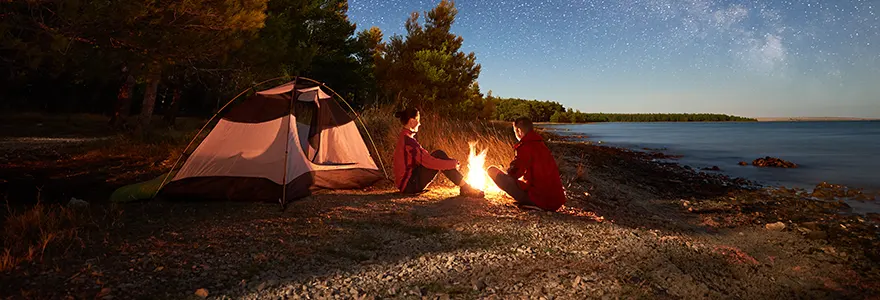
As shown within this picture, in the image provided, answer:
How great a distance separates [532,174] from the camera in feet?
19.6

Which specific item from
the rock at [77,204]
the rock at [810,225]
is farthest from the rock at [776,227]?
the rock at [77,204]

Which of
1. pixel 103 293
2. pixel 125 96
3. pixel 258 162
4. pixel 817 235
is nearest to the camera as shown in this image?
pixel 103 293

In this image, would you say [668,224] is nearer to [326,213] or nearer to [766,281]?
[766,281]

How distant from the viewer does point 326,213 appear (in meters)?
5.91

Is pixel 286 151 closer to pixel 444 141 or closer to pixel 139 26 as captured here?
pixel 139 26

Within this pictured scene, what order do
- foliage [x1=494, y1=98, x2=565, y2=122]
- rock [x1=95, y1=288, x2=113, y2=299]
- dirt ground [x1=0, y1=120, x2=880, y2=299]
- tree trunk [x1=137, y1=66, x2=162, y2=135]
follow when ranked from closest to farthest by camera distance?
rock [x1=95, y1=288, x2=113, y2=299], dirt ground [x1=0, y1=120, x2=880, y2=299], tree trunk [x1=137, y1=66, x2=162, y2=135], foliage [x1=494, y1=98, x2=565, y2=122]

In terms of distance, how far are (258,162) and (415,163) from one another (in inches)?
92.5

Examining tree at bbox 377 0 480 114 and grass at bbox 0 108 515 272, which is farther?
tree at bbox 377 0 480 114

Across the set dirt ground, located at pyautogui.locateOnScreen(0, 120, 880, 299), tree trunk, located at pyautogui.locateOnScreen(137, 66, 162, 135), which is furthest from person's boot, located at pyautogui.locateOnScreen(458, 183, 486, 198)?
tree trunk, located at pyautogui.locateOnScreen(137, 66, 162, 135)

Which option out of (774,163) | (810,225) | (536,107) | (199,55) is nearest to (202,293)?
(199,55)

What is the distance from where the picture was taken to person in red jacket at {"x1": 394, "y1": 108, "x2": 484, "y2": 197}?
678 cm

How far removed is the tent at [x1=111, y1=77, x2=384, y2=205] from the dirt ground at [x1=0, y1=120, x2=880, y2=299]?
0.31 metres

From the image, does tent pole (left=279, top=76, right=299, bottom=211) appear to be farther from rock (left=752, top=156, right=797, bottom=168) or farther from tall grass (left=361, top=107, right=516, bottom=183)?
rock (left=752, top=156, right=797, bottom=168)

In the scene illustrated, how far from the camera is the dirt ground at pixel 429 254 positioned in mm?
3553
